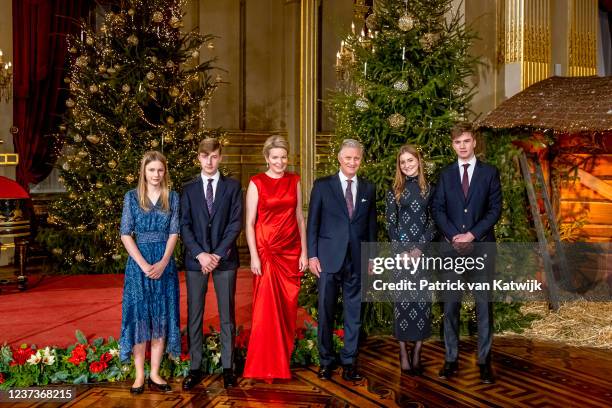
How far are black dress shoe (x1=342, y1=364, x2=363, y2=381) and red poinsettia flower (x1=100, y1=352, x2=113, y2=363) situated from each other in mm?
1477

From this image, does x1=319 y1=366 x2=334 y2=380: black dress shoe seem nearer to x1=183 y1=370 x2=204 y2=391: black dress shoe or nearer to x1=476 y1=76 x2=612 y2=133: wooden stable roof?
x1=183 y1=370 x2=204 y2=391: black dress shoe

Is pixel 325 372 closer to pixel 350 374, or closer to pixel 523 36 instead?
pixel 350 374

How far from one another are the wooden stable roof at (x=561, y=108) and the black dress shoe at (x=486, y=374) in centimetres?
208

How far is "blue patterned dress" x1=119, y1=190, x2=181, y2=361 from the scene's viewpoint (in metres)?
3.82

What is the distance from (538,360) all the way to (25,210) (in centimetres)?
493

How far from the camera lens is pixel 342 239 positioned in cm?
411

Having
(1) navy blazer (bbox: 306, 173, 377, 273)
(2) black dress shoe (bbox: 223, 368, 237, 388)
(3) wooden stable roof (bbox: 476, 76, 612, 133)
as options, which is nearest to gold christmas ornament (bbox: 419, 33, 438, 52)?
(3) wooden stable roof (bbox: 476, 76, 612, 133)

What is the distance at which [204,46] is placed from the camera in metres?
9.95

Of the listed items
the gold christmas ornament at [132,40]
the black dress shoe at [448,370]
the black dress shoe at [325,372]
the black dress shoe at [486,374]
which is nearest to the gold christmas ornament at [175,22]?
the gold christmas ornament at [132,40]

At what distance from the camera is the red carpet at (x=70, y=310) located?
499 cm

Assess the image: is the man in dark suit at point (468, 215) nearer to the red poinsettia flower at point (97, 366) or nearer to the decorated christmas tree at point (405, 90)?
the decorated christmas tree at point (405, 90)

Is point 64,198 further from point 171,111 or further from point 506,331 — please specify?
point 506,331

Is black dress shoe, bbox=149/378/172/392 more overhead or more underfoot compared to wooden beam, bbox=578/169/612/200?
more underfoot

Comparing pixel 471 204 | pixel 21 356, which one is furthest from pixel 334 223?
pixel 21 356
